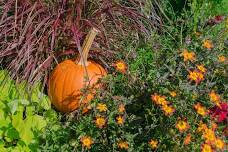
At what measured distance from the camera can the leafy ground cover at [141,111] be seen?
2.95 metres

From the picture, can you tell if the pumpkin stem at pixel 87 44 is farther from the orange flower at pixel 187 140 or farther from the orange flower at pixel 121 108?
the orange flower at pixel 187 140

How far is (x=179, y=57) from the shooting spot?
11.3 feet

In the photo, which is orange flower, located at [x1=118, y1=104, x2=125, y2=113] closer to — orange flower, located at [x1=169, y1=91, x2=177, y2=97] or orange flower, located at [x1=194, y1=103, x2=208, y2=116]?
orange flower, located at [x1=169, y1=91, x2=177, y2=97]

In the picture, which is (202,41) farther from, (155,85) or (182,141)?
(182,141)

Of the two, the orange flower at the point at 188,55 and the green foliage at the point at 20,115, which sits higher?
the green foliage at the point at 20,115

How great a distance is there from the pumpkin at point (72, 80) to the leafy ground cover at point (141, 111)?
0.07 meters

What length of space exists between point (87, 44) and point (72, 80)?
267 mm

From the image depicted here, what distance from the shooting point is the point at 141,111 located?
324cm

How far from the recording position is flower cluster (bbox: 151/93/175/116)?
113 inches

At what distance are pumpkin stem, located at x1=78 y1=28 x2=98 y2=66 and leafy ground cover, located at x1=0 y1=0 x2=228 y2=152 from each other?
0.77ft

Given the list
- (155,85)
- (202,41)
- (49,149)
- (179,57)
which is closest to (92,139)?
(49,149)

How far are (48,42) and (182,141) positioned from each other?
1.29 metres

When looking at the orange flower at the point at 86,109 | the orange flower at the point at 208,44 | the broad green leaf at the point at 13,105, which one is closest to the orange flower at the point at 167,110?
the orange flower at the point at 86,109

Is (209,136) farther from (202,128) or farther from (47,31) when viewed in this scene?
(47,31)
